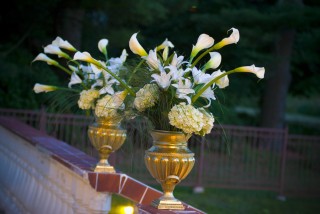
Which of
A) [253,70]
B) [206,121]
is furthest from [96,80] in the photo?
[253,70]

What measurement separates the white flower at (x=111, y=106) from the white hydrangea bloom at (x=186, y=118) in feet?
1.74

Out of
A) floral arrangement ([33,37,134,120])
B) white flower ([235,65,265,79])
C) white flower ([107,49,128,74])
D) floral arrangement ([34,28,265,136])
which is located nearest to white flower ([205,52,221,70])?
floral arrangement ([34,28,265,136])

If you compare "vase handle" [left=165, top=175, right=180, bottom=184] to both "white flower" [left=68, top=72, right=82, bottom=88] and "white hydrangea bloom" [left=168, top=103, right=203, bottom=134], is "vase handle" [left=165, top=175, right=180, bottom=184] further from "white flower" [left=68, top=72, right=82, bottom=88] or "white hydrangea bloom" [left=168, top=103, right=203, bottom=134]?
"white flower" [left=68, top=72, right=82, bottom=88]

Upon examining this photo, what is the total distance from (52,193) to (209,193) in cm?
756

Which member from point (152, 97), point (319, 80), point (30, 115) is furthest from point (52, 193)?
point (319, 80)

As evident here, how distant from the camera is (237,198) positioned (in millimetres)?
12602

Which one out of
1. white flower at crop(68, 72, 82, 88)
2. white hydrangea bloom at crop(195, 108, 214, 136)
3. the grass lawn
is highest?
white flower at crop(68, 72, 82, 88)

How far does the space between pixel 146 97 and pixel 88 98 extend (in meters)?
1.76

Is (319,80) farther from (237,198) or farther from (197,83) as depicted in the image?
(197,83)

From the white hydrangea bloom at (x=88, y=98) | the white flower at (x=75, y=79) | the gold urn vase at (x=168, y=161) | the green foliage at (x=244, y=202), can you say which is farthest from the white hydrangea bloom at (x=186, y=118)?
the green foliage at (x=244, y=202)

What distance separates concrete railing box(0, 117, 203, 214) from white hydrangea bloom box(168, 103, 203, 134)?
507 millimetres

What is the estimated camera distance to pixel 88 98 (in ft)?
18.0

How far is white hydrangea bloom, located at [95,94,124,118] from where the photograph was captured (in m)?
4.16

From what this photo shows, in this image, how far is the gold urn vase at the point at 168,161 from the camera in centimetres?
372
